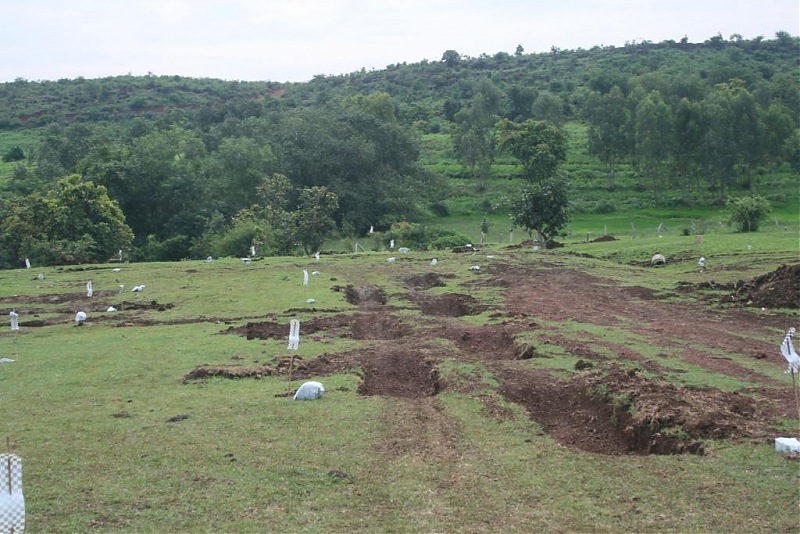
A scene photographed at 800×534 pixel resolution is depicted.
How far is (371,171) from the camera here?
7106 cm

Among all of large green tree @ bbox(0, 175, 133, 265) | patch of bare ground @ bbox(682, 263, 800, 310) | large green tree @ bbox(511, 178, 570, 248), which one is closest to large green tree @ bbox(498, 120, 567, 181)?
large green tree @ bbox(511, 178, 570, 248)

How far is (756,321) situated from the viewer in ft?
80.2

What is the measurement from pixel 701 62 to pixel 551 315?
130m

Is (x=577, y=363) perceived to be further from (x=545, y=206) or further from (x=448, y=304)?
(x=545, y=206)

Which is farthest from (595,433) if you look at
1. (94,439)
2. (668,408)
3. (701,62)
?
(701,62)

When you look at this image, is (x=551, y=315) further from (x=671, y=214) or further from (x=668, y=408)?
(x=671, y=214)

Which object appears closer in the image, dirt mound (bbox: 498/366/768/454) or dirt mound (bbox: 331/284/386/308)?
dirt mound (bbox: 498/366/768/454)

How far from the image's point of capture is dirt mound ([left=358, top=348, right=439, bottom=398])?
17891 mm

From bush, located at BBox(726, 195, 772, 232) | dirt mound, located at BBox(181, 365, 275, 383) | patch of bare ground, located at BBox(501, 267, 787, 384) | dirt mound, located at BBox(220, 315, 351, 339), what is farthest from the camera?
bush, located at BBox(726, 195, 772, 232)

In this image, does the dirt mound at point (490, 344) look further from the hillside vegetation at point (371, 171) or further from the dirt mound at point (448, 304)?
the hillside vegetation at point (371, 171)

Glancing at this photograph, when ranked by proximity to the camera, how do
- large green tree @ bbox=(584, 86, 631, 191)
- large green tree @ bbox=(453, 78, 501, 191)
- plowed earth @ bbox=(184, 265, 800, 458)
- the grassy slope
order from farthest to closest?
large green tree @ bbox=(453, 78, 501, 191) → large green tree @ bbox=(584, 86, 631, 191) → plowed earth @ bbox=(184, 265, 800, 458) → the grassy slope

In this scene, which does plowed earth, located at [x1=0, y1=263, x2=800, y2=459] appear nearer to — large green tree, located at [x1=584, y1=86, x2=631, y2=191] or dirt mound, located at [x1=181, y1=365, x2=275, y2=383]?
dirt mound, located at [x1=181, y1=365, x2=275, y2=383]

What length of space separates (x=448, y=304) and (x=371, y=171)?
42.5 m

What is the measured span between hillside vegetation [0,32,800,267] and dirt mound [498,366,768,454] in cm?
3520
